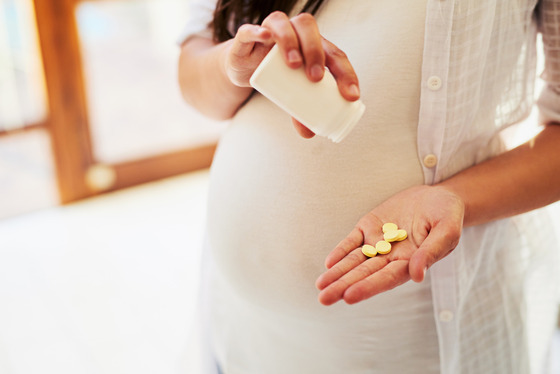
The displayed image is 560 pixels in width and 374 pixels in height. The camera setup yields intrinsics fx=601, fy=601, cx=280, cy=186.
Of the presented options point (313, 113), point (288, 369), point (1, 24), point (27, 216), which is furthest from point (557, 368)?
point (1, 24)

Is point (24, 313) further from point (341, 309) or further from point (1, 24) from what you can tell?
point (341, 309)

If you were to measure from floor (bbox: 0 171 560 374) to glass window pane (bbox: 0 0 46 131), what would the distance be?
52 centimetres

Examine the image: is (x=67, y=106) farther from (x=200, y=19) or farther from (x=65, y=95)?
(x=200, y=19)

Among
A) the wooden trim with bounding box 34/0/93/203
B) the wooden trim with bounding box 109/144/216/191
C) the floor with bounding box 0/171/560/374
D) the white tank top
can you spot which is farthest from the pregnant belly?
the wooden trim with bounding box 109/144/216/191

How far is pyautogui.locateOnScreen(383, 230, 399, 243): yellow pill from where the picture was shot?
72 centimetres


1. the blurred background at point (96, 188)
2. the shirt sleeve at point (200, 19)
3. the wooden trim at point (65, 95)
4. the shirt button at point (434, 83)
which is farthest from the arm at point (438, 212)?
the wooden trim at point (65, 95)

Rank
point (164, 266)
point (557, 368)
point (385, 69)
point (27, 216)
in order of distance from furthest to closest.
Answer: point (27, 216) → point (164, 266) → point (557, 368) → point (385, 69)

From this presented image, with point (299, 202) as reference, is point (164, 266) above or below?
below

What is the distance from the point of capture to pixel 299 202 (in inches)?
32.8

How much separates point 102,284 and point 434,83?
2.10 m

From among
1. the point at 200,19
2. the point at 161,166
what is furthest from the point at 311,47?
the point at 161,166

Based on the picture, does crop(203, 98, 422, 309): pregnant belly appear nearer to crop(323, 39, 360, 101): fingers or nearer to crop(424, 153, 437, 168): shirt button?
crop(424, 153, 437, 168): shirt button

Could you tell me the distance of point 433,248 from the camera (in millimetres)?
651

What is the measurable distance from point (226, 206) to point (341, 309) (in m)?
0.23
